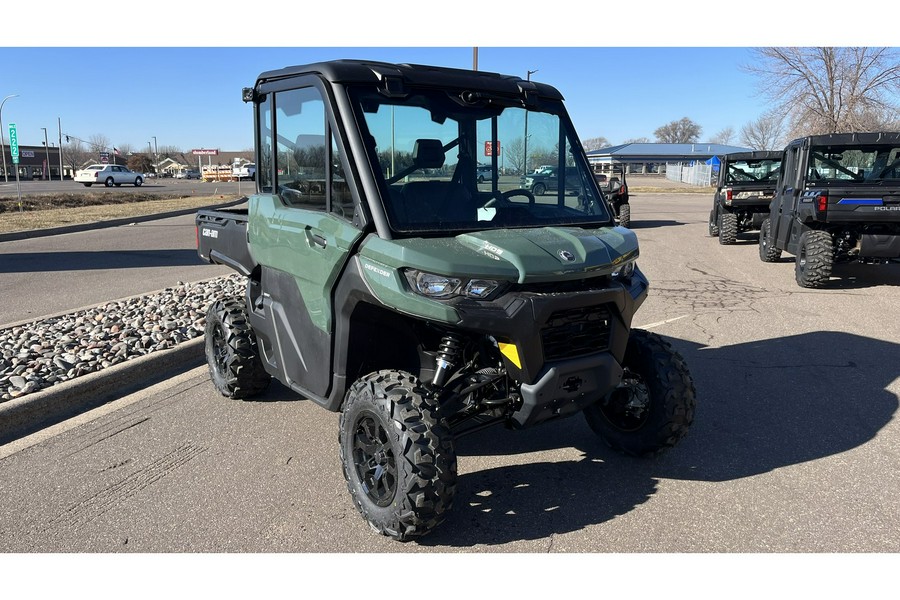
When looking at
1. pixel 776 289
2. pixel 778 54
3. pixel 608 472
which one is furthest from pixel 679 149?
pixel 608 472

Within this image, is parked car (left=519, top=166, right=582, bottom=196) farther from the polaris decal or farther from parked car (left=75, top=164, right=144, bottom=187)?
parked car (left=75, top=164, right=144, bottom=187)

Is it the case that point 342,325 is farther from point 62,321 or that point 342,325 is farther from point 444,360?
point 62,321

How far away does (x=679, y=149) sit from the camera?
117 meters

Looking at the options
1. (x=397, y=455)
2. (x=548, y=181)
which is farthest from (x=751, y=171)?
(x=397, y=455)

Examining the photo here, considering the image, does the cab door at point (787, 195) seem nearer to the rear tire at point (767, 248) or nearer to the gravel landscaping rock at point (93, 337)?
the rear tire at point (767, 248)

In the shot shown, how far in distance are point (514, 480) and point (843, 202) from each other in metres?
8.39

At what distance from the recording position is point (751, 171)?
17047 millimetres

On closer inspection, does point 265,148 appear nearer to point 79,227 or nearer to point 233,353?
point 233,353

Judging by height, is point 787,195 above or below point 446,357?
above

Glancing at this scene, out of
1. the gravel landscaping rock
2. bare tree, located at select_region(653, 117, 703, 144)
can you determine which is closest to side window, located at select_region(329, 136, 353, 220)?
the gravel landscaping rock

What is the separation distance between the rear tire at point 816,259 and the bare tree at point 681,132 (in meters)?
141

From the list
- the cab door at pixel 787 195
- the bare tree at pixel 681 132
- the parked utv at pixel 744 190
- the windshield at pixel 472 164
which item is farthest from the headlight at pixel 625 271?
the bare tree at pixel 681 132

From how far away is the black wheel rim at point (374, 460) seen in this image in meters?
3.45

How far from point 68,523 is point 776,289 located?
9.91 metres
